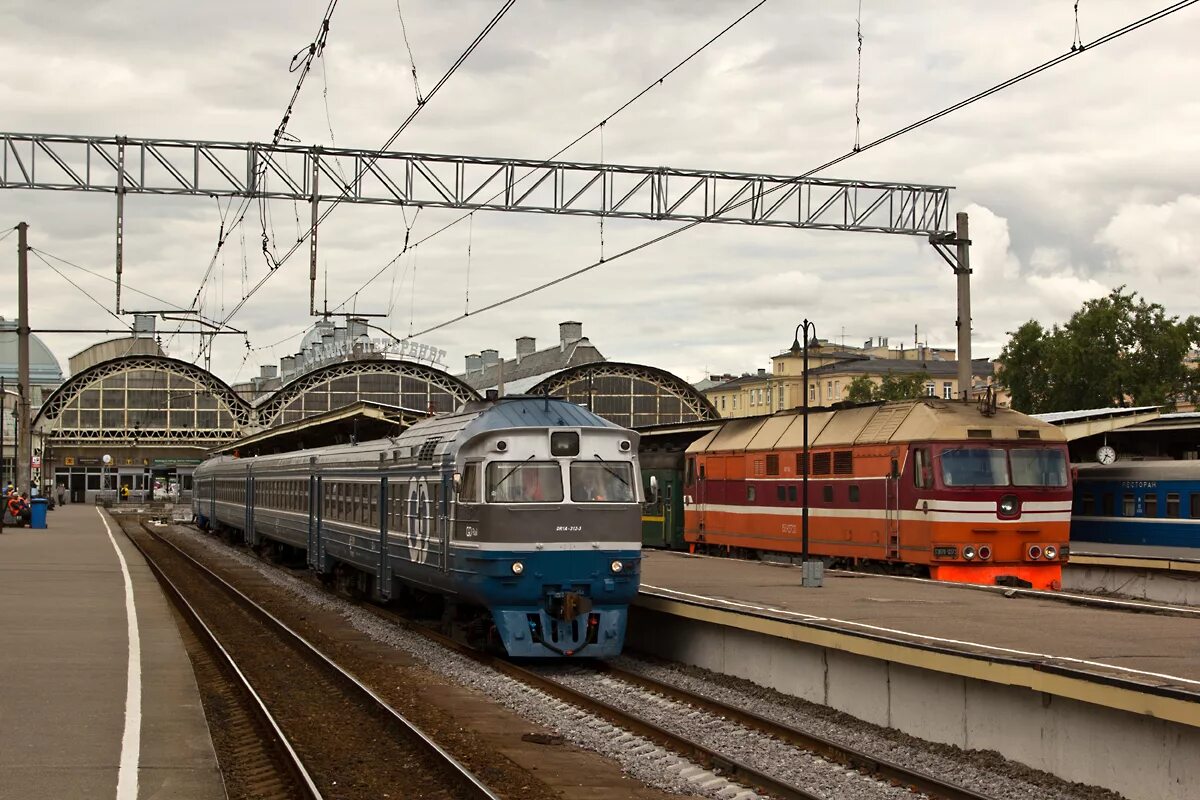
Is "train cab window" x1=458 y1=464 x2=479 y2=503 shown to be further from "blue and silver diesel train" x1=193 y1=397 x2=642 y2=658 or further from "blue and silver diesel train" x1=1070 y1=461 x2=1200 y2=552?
"blue and silver diesel train" x1=1070 y1=461 x2=1200 y2=552

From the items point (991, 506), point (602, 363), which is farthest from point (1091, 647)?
point (602, 363)

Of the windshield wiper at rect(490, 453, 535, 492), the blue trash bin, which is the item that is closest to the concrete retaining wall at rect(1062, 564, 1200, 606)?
the windshield wiper at rect(490, 453, 535, 492)

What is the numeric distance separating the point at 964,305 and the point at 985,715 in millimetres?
16546

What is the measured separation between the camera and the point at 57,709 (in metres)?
14.3

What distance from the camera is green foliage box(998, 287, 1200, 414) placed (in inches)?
3250

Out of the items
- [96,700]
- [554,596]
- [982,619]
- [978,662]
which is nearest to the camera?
[978,662]

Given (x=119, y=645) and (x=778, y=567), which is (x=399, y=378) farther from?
(x=119, y=645)

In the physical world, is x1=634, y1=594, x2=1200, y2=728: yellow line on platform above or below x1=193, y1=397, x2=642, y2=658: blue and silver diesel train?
below

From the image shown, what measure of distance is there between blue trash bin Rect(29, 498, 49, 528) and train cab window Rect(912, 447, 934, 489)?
141 feet

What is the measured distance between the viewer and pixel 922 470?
2370 cm

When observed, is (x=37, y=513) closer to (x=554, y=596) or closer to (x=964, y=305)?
(x=964, y=305)

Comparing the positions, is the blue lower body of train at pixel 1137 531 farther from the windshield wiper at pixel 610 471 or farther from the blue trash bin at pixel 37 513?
the blue trash bin at pixel 37 513

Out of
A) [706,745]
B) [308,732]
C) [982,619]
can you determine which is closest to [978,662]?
[706,745]

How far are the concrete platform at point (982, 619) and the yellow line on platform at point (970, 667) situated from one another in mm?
260
